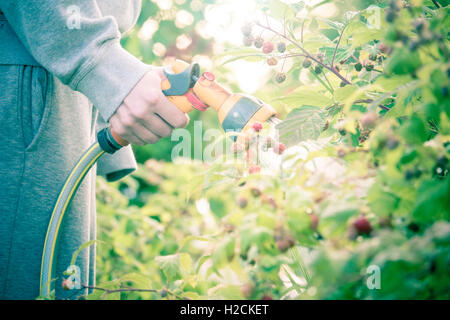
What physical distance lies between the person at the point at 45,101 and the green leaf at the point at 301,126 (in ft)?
1.05

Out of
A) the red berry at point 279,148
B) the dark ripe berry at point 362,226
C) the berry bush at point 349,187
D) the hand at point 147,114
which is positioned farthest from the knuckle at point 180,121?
the dark ripe berry at point 362,226

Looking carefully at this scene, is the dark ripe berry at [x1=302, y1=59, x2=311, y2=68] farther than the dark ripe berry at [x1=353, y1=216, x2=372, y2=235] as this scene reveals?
Yes

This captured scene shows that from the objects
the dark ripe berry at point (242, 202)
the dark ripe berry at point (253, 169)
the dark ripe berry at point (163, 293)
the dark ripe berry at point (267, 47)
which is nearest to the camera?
the dark ripe berry at point (242, 202)

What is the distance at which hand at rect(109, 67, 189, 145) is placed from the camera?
3.13ft

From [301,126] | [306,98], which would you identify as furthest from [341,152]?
[306,98]

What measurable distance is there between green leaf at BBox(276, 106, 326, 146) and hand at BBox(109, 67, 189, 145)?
313 mm

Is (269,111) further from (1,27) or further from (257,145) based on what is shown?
(1,27)

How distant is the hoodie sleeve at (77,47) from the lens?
3.04 ft

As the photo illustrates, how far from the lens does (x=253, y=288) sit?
23.3 inches

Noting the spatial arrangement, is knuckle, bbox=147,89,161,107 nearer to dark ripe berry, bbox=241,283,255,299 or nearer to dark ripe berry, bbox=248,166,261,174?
dark ripe berry, bbox=248,166,261,174

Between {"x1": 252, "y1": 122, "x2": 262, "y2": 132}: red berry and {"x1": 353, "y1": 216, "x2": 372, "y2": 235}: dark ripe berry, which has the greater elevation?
{"x1": 252, "y1": 122, "x2": 262, "y2": 132}: red berry

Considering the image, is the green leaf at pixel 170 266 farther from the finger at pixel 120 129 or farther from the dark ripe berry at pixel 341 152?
the dark ripe berry at pixel 341 152

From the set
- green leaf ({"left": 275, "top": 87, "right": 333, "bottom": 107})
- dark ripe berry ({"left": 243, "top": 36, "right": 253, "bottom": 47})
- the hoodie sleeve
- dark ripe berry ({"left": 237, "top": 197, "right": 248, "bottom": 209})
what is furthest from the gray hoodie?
dark ripe berry ({"left": 237, "top": 197, "right": 248, "bottom": 209})
